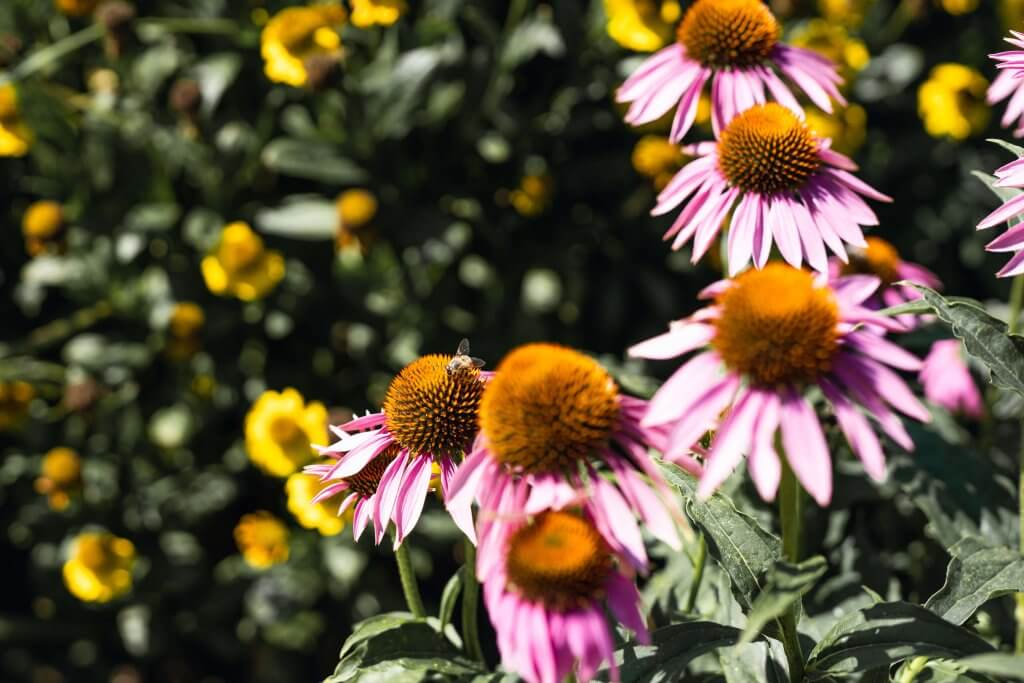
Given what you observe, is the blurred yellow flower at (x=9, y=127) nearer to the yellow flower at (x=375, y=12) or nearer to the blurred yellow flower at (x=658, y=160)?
the yellow flower at (x=375, y=12)

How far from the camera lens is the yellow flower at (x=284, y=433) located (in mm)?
2477

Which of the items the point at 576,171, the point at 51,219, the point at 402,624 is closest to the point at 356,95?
the point at 576,171

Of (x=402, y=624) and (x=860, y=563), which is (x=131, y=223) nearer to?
(x=402, y=624)

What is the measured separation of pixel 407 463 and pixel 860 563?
104 centimetres

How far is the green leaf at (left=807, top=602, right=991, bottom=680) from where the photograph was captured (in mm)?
1081

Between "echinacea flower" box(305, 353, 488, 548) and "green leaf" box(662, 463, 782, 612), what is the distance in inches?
11.8

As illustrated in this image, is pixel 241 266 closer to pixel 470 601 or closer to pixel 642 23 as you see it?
pixel 642 23

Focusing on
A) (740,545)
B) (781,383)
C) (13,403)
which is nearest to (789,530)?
(740,545)

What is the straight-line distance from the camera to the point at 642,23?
241 centimetres

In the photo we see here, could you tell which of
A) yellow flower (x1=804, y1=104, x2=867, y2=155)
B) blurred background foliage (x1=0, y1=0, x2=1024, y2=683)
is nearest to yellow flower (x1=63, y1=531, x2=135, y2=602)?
blurred background foliage (x1=0, y1=0, x2=1024, y2=683)

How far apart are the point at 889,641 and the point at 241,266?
1.91 meters

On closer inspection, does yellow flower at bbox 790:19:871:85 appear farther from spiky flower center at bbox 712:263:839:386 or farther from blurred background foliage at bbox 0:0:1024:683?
spiky flower center at bbox 712:263:839:386

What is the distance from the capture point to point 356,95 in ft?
8.42

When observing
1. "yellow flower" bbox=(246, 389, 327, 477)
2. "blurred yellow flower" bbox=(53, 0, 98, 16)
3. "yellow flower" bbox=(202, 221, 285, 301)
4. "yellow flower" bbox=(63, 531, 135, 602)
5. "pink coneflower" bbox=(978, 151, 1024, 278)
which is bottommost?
"yellow flower" bbox=(63, 531, 135, 602)
